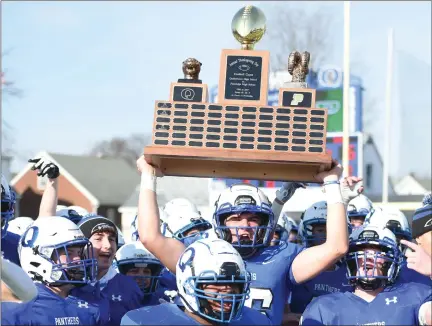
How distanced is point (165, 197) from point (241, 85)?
1012 inches

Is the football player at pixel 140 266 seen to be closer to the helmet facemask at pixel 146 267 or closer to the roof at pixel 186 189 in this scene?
the helmet facemask at pixel 146 267

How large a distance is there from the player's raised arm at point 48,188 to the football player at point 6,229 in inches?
8.9

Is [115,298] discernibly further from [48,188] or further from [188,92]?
[188,92]

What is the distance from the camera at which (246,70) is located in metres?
4.23

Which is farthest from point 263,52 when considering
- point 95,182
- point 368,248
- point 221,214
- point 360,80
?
point 95,182

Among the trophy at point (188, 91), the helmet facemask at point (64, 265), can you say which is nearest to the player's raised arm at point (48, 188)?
the helmet facemask at point (64, 265)

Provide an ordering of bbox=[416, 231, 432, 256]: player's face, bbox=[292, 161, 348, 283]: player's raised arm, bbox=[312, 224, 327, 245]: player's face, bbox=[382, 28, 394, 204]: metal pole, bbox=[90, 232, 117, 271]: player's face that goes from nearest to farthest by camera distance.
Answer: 1. bbox=[416, 231, 432, 256]: player's face
2. bbox=[292, 161, 348, 283]: player's raised arm
3. bbox=[90, 232, 117, 271]: player's face
4. bbox=[312, 224, 327, 245]: player's face
5. bbox=[382, 28, 394, 204]: metal pole

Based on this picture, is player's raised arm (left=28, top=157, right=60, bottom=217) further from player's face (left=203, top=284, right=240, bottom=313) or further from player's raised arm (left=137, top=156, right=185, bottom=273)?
player's face (left=203, top=284, right=240, bottom=313)

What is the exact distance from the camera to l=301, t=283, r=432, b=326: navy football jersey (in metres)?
4.05

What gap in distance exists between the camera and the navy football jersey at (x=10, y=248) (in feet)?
16.1

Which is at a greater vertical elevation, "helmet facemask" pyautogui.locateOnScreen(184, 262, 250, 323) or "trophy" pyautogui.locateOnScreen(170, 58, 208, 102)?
"trophy" pyautogui.locateOnScreen(170, 58, 208, 102)

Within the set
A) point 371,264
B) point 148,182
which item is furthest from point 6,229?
point 371,264

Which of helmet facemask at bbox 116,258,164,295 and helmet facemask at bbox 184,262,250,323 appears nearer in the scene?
helmet facemask at bbox 184,262,250,323

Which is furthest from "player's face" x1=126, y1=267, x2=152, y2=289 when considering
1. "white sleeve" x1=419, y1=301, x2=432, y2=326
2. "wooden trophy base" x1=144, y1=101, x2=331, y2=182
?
"white sleeve" x1=419, y1=301, x2=432, y2=326
